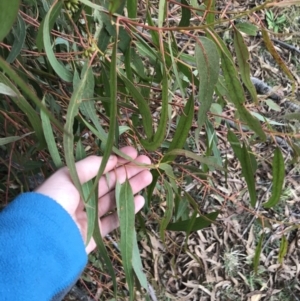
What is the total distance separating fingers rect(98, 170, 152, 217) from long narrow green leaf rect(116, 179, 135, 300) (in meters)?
0.17

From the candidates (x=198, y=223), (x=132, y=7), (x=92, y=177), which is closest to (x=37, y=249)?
(x=92, y=177)

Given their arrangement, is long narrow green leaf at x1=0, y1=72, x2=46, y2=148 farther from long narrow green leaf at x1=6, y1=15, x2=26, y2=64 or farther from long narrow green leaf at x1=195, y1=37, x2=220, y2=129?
long narrow green leaf at x1=195, y1=37, x2=220, y2=129

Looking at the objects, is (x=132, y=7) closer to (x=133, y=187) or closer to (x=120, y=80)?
(x=120, y=80)

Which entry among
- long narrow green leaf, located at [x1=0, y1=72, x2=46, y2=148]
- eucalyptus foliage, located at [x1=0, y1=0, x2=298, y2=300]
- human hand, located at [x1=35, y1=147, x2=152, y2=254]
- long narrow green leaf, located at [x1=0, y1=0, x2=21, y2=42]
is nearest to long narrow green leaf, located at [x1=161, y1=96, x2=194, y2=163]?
eucalyptus foliage, located at [x1=0, y1=0, x2=298, y2=300]

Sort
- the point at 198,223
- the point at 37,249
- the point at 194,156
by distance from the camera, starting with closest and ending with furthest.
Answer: the point at 194,156, the point at 37,249, the point at 198,223

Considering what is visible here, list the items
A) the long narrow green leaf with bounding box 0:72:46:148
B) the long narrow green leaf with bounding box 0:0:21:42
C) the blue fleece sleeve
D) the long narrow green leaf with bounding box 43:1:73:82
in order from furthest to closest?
the blue fleece sleeve → the long narrow green leaf with bounding box 43:1:73:82 → the long narrow green leaf with bounding box 0:72:46:148 → the long narrow green leaf with bounding box 0:0:21:42

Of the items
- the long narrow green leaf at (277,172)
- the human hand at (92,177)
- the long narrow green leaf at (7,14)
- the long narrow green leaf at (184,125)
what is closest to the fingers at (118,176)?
the human hand at (92,177)

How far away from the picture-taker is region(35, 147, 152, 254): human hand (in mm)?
882

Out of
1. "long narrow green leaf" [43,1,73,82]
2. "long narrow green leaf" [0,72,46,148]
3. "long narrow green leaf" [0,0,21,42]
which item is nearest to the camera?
"long narrow green leaf" [0,0,21,42]

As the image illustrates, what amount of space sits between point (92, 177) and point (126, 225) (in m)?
0.11

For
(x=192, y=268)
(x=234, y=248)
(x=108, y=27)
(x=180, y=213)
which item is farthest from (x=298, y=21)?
(x=108, y=27)

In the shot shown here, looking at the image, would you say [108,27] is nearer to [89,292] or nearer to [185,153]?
[185,153]

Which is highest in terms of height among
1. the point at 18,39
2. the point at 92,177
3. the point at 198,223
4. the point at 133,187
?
the point at 18,39

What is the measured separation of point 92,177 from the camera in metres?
0.85
